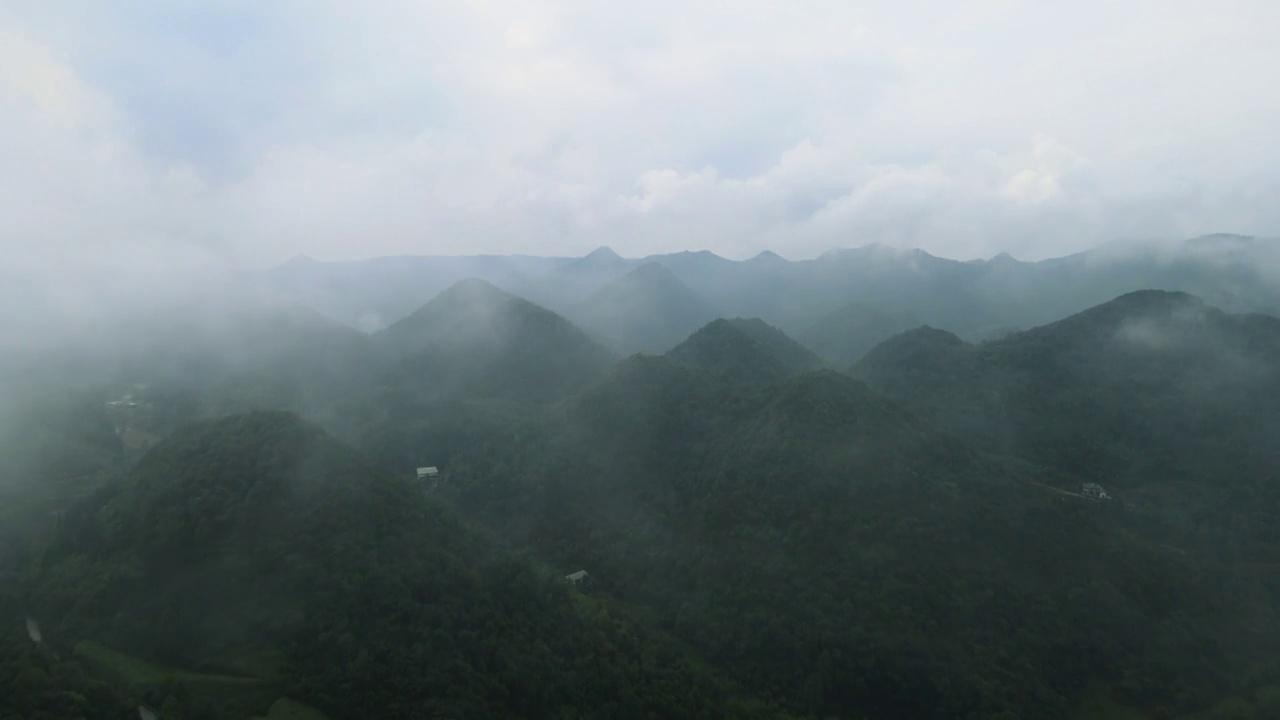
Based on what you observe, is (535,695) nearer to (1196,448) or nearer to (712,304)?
(1196,448)

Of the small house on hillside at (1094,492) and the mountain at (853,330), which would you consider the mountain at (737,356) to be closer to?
the small house on hillside at (1094,492)

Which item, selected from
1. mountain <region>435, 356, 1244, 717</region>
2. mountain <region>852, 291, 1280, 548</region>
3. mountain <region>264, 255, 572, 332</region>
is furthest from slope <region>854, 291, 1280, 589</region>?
mountain <region>264, 255, 572, 332</region>

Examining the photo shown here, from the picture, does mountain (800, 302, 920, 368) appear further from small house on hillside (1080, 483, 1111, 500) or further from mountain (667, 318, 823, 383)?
small house on hillside (1080, 483, 1111, 500)

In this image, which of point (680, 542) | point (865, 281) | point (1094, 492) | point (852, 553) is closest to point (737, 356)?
point (680, 542)

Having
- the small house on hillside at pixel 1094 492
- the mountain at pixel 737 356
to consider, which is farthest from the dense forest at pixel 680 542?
the mountain at pixel 737 356

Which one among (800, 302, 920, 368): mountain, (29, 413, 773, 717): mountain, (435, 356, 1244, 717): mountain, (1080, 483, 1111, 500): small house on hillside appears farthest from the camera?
(800, 302, 920, 368): mountain

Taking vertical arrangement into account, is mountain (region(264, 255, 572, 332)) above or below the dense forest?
above

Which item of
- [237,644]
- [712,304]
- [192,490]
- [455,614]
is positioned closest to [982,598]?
[455,614]
